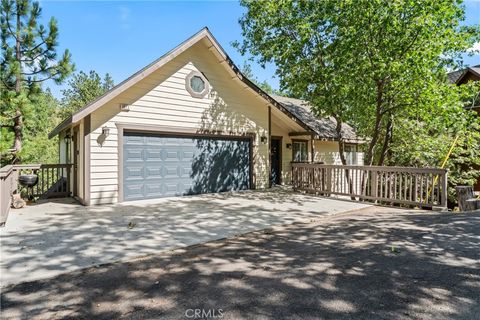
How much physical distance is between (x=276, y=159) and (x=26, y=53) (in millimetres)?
10079

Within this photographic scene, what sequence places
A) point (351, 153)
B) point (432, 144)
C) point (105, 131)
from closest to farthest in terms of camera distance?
point (105, 131), point (432, 144), point (351, 153)

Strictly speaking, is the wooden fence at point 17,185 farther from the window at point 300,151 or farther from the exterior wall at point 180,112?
the window at point 300,151

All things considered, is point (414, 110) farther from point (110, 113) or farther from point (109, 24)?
point (109, 24)

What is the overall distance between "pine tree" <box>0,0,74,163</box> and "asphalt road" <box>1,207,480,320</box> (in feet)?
28.8

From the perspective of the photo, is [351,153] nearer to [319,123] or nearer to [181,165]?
[319,123]

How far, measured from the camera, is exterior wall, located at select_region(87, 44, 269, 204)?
26.5ft

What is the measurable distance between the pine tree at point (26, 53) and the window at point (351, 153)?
514 inches

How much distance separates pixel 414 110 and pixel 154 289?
996cm

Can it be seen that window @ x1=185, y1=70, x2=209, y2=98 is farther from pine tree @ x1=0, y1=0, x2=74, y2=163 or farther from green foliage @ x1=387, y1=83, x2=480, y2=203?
green foliage @ x1=387, y1=83, x2=480, y2=203

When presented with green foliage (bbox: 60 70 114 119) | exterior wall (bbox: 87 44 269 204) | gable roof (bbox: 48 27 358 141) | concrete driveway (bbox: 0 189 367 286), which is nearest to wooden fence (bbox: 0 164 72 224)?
concrete driveway (bbox: 0 189 367 286)

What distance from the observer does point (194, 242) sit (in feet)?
15.8

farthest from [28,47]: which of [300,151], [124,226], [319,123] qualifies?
[319,123]

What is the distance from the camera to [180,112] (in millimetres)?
9430

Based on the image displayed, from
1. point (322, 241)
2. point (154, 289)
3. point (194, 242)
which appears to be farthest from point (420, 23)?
point (154, 289)
